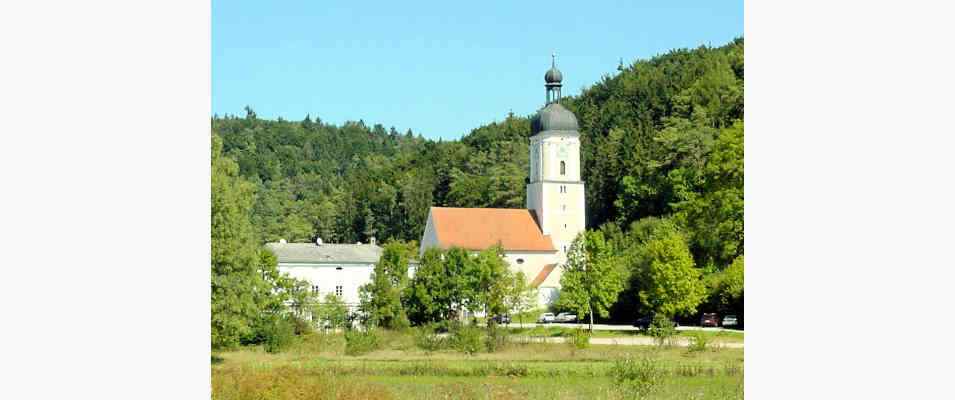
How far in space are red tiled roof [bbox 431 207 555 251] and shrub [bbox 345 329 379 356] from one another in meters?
22.6

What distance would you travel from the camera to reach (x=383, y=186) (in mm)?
53906

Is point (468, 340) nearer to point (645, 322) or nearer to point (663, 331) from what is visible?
point (663, 331)

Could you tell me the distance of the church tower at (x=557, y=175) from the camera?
48.6m

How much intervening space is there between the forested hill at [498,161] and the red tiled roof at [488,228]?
9.44 feet

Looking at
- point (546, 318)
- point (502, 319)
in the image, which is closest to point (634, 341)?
point (502, 319)

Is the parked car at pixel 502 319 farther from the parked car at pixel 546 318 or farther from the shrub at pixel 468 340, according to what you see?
the shrub at pixel 468 340

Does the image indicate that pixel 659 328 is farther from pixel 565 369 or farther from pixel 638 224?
pixel 638 224

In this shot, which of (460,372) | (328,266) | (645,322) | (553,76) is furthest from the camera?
(553,76)

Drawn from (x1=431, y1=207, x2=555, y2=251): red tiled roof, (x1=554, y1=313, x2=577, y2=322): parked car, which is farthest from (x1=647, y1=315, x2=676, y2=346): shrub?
(x1=431, y1=207, x2=555, y2=251): red tiled roof

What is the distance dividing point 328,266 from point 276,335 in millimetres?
20566

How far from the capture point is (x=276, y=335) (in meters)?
20.6
